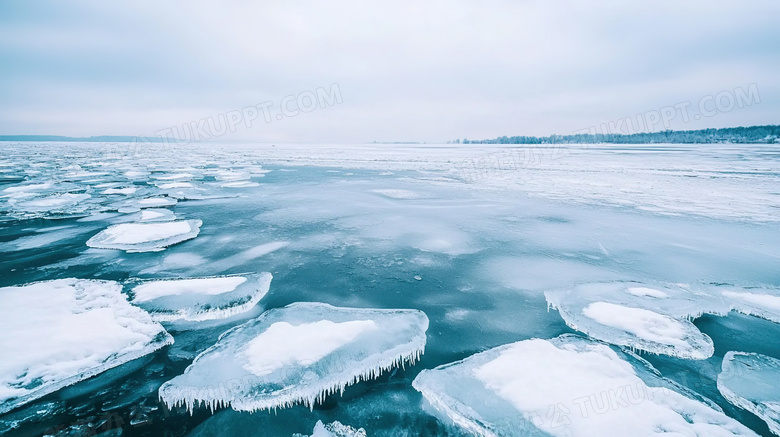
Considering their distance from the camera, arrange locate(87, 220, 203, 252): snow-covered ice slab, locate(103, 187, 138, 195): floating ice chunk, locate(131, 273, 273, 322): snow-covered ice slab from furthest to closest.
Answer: locate(103, 187, 138, 195): floating ice chunk < locate(87, 220, 203, 252): snow-covered ice slab < locate(131, 273, 273, 322): snow-covered ice slab

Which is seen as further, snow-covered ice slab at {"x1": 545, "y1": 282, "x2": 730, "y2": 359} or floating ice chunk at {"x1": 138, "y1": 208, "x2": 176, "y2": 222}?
floating ice chunk at {"x1": 138, "y1": 208, "x2": 176, "y2": 222}

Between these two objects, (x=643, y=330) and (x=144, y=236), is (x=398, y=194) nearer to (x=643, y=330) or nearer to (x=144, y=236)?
(x=144, y=236)

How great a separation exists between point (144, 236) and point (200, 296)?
275 centimetres

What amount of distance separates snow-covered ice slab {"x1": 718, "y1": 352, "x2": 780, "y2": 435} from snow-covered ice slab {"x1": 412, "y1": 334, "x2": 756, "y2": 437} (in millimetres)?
248

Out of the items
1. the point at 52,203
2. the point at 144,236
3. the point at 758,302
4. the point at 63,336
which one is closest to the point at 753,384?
the point at 758,302

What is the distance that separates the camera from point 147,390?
82.9 inches

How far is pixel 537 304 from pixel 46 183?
49.3ft

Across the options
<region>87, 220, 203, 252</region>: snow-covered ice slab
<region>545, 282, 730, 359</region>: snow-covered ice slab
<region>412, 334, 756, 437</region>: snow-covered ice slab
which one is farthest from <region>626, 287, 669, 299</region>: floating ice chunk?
<region>87, 220, 203, 252</region>: snow-covered ice slab

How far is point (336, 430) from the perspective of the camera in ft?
6.10

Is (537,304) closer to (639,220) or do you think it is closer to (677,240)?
(677,240)

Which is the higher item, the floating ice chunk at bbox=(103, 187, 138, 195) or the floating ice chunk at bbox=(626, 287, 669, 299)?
the floating ice chunk at bbox=(103, 187, 138, 195)

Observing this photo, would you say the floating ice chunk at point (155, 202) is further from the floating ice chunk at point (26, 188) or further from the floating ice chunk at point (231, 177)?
the floating ice chunk at point (231, 177)

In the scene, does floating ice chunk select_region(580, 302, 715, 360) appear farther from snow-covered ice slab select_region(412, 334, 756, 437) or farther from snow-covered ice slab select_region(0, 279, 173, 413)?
snow-covered ice slab select_region(0, 279, 173, 413)

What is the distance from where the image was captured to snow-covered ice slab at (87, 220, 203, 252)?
15.8 feet
